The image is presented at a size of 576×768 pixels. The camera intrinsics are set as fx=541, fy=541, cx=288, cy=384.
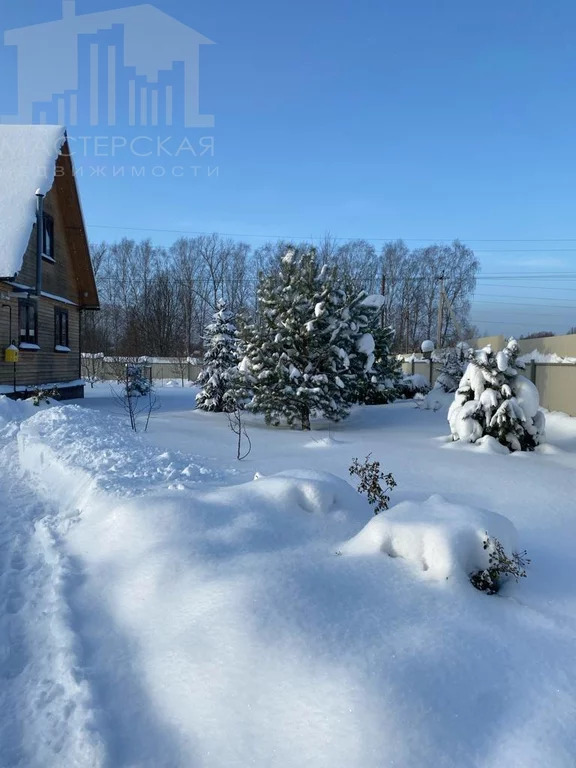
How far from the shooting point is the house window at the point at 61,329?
682 inches

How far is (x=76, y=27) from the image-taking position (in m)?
15.3

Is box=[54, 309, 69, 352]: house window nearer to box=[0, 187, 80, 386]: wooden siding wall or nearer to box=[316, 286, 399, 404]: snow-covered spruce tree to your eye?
box=[0, 187, 80, 386]: wooden siding wall

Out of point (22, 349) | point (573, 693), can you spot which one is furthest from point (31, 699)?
point (22, 349)

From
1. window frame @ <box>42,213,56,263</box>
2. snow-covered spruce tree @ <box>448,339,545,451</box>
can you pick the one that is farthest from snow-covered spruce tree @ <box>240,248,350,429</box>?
window frame @ <box>42,213,56,263</box>

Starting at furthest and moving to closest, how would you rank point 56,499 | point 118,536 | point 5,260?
point 5,260 < point 56,499 < point 118,536

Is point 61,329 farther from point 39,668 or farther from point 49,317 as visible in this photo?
point 39,668

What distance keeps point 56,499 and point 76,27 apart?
596 inches

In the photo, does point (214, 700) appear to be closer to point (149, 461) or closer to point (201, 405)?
point (149, 461)

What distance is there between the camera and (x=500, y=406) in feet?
31.0

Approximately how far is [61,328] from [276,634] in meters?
17.1

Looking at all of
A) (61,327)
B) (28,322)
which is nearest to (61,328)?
(61,327)

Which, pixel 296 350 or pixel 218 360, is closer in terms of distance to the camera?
pixel 296 350

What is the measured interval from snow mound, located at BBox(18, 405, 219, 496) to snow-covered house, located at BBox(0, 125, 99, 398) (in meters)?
5.27

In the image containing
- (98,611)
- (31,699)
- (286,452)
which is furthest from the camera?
(286,452)
